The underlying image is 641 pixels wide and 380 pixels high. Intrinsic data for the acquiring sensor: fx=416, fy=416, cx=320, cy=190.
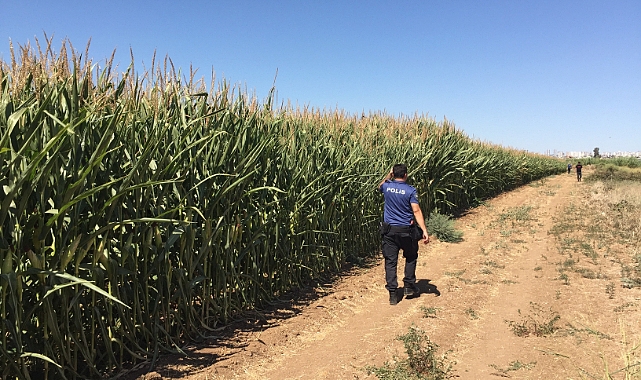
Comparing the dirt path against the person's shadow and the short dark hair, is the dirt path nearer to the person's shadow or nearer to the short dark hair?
the person's shadow

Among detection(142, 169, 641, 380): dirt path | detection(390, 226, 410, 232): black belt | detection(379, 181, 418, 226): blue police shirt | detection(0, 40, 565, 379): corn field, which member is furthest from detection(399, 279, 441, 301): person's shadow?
detection(0, 40, 565, 379): corn field

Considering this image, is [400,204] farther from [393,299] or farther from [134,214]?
[134,214]

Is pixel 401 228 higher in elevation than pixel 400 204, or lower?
lower

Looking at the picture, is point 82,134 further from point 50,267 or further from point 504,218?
point 504,218

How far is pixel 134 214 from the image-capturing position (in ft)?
10.9

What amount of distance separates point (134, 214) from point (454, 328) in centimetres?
365

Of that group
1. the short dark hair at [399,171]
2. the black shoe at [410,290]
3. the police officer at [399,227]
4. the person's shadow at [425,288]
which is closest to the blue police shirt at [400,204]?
the police officer at [399,227]

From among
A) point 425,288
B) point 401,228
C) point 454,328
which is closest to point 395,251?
point 401,228

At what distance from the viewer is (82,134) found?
116 inches

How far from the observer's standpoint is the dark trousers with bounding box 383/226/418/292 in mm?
5770

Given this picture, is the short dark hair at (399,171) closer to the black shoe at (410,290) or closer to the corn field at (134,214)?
the corn field at (134,214)

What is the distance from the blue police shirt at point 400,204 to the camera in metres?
5.73

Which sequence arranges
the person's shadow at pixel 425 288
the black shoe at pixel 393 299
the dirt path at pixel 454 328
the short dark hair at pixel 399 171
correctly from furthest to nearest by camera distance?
the person's shadow at pixel 425 288 → the short dark hair at pixel 399 171 → the black shoe at pixel 393 299 → the dirt path at pixel 454 328

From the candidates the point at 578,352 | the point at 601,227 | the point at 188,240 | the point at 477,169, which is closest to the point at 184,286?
the point at 188,240
